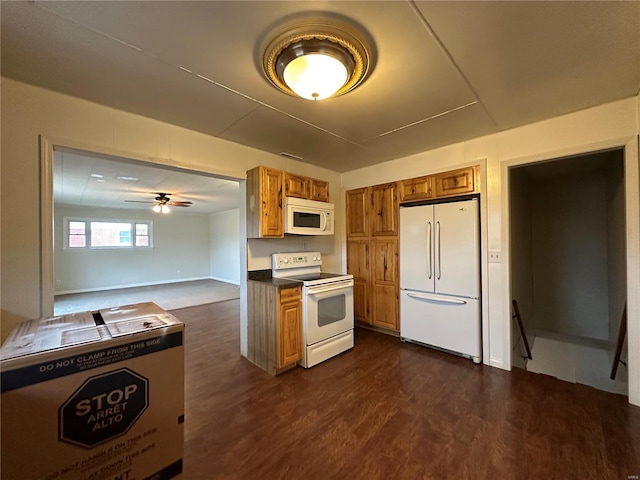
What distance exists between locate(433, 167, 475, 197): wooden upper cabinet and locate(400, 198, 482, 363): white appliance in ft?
0.50

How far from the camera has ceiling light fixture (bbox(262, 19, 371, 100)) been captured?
1.35 metres

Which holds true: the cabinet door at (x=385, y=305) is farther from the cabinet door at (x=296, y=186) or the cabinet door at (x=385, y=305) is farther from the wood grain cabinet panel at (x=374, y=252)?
the cabinet door at (x=296, y=186)

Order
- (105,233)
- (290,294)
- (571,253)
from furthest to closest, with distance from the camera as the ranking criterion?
(105,233) → (571,253) → (290,294)

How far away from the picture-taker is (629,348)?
2127 mm

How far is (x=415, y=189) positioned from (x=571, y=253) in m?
3.44

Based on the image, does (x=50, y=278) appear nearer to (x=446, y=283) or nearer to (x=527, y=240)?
(x=446, y=283)

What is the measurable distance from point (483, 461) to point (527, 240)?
13.8 feet

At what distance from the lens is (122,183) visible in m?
4.63

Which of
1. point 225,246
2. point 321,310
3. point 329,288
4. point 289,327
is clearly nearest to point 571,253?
point 329,288

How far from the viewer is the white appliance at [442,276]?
2844mm

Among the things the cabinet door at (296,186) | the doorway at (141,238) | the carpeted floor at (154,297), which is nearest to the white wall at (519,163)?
the cabinet door at (296,186)

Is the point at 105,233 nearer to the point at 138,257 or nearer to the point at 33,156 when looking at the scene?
the point at 138,257

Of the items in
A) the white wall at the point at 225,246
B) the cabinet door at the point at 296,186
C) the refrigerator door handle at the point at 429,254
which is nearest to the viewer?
the cabinet door at the point at 296,186

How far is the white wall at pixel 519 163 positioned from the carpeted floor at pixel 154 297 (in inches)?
211
